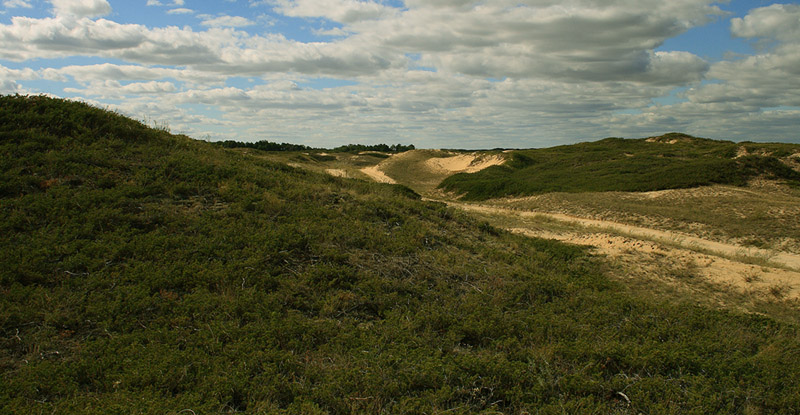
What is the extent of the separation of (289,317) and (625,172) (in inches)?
1511

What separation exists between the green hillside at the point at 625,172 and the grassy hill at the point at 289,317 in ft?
83.0

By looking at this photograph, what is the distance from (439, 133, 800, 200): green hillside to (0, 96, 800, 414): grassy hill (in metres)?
25.3

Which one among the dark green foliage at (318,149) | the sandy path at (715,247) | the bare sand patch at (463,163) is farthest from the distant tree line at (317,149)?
the sandy path at (715,247)

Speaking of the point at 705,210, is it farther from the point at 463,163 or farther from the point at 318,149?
the point at 318,149

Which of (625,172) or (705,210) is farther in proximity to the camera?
(625,172)

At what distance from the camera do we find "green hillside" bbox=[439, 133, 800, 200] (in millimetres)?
31031

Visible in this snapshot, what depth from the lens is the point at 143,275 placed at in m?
6.14

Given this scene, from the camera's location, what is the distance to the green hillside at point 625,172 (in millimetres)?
31031

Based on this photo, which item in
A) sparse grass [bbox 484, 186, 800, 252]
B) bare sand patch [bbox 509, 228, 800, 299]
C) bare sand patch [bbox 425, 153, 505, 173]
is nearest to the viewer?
bare sand patch [bbox 509, 228, 800, 299]

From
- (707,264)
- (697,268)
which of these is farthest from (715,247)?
(697,268)

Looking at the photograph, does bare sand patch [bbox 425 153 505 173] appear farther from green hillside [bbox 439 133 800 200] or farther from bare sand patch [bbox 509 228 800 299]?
bare sand patch [bbox 509 228 800 299]

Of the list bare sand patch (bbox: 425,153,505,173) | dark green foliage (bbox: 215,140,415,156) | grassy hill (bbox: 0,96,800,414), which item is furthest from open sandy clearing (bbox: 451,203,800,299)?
dark green foliage (bbox: 215,140,415,156)

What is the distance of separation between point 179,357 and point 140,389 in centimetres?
50

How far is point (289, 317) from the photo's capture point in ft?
18.9
